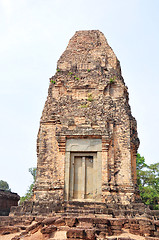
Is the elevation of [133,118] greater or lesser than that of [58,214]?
greater

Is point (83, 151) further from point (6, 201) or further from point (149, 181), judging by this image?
point (149, 181)

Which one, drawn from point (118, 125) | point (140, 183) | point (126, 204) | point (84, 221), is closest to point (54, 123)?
point (118, 125)

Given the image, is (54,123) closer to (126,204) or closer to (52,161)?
(52,161)

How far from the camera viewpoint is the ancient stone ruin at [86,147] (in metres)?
9.99

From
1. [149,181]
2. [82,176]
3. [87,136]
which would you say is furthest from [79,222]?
[149,181]

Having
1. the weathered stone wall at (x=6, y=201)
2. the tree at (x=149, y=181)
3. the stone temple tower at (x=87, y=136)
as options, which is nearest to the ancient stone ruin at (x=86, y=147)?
the stone temple tower at (x=87, y=136)

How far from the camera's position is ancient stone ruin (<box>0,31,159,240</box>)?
9992 millimetres

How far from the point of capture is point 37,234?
21.8 feet

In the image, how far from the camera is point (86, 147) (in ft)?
38.0

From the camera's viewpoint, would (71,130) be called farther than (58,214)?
Yes

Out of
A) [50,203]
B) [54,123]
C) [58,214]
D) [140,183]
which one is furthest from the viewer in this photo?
[140,183]

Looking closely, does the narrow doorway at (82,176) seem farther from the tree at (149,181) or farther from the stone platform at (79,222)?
the tree at (149,181)

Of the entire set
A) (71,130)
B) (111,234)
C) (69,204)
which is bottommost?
(111,234)

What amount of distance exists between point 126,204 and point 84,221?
3.55 m
